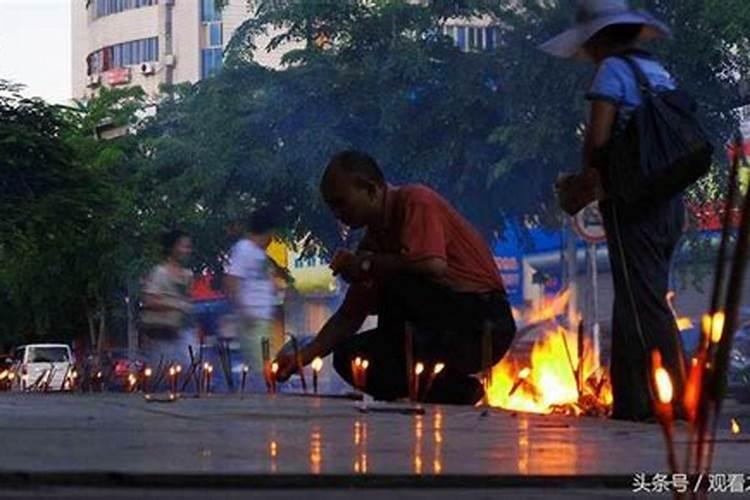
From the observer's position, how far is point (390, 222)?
6.83m

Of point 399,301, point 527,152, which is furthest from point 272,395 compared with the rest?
point 527,152

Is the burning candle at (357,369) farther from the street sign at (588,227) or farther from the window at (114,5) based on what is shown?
the window at (114,5)

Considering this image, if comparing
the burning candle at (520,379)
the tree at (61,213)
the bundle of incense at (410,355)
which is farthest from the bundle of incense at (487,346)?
the tree at (61,213)

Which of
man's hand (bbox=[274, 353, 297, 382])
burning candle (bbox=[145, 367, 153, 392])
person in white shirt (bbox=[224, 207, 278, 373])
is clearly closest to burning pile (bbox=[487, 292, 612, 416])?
man's hand (bbox=[274, 353, 297, 382])

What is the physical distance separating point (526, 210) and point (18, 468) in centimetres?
2659

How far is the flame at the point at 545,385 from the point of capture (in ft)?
23.6

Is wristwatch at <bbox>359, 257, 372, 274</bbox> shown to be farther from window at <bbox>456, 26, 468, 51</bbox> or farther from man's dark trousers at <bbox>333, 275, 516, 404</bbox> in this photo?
window at <bbox>456, 26, 468, 51</bbox>

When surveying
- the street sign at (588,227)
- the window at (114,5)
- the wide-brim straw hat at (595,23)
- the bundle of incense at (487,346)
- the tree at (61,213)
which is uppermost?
Answer: the window at (114,5)

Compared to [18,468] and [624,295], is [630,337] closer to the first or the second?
[624,295]

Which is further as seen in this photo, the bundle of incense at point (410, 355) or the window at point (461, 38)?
the window at point (461, 38)

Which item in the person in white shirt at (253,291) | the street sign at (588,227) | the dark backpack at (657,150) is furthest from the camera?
the street sign at (588,227)

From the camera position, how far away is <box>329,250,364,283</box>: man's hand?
21.9 feet

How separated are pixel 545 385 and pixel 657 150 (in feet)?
8.15

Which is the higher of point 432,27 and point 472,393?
point 432,27
